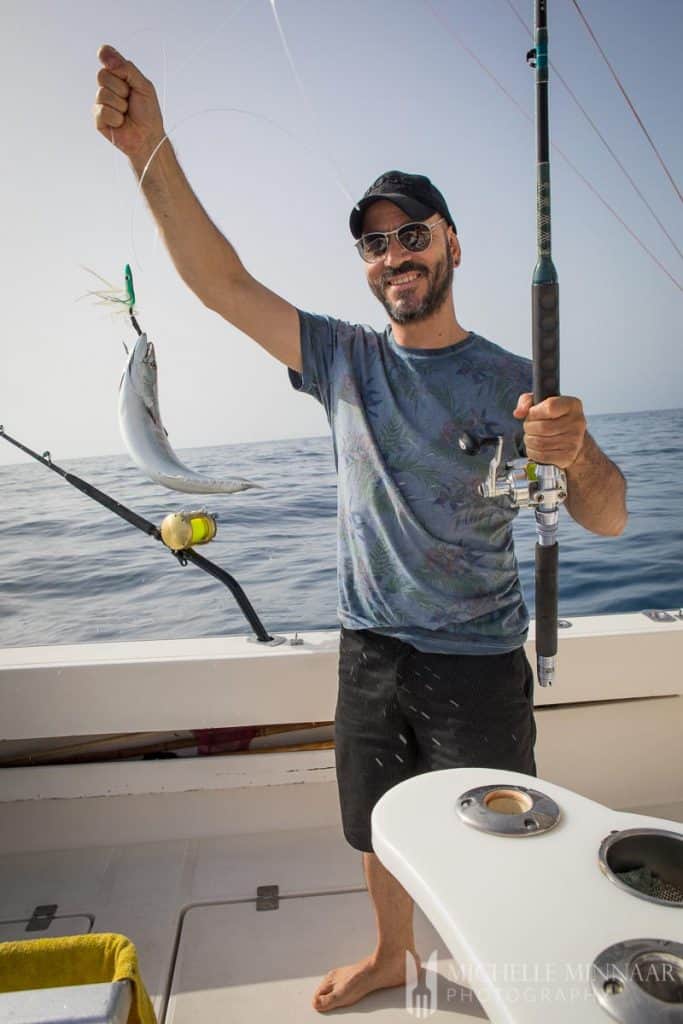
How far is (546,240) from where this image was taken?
4.97 feet

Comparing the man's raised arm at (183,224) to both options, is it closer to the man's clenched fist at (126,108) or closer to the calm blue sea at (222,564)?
the man's clenched fist at (126,108)

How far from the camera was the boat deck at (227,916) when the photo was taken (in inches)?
74.3

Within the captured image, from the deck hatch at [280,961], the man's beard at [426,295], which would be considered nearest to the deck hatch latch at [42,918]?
the deck hatch at [280,961]

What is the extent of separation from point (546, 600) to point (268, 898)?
1369 mm

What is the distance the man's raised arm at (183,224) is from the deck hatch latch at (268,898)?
1635 millimetres

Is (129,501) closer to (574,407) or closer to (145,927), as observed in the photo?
(145,927)

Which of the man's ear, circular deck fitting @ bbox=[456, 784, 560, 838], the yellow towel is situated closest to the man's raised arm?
the man's ear

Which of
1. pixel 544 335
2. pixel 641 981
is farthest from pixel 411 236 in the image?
pixel 641 981

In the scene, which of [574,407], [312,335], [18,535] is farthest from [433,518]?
[18,535]

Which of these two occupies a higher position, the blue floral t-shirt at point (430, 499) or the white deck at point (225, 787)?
the blue floral t-shirt at point (430, 499)

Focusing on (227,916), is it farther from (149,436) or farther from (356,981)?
(149,436)

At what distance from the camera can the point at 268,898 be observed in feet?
7.44

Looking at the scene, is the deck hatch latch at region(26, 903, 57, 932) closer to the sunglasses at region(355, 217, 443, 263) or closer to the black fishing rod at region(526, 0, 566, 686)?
the black fishing rod at region(526, 0, 566, 686)

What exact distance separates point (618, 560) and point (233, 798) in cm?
305
